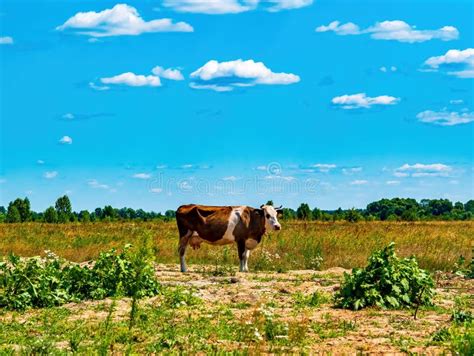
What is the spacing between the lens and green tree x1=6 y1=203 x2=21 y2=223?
224 ft

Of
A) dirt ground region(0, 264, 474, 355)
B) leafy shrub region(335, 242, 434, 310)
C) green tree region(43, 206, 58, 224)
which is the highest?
green tree region(43, 206, 58, 224)

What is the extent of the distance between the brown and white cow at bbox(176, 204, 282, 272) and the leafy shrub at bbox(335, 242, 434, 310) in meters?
7.48

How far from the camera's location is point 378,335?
37.0 feet

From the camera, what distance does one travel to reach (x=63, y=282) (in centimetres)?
1524

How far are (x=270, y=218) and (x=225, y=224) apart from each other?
1.29m

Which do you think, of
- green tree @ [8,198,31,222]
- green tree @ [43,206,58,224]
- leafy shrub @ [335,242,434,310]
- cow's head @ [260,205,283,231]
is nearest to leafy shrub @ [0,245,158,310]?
leafy shrub @ [335,242,434,310]

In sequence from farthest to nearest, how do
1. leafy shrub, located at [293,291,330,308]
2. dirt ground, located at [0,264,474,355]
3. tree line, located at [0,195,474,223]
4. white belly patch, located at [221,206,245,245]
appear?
tree line, located at [0,195,474,223]
white belly patch, located at [221,206,245,245]
leafy shrub, located at [293,291,330,308]
dirt ground, located at [0,264,474,355]

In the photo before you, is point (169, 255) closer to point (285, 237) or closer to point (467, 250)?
point (285, 237)

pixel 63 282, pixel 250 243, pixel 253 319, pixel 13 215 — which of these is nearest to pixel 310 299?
pixel 253 319

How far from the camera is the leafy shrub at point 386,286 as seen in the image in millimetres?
14023

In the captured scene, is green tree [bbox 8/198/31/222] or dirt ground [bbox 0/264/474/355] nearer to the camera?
dirt ground [bbox 0/264/474/355]

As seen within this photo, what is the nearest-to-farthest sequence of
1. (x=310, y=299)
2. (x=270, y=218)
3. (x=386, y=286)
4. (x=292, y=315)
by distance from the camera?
(x=292, y=315), (x=386, y=286), (x=310, y=299), (x=270, y=218)

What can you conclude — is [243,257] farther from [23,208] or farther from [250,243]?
[23,208]

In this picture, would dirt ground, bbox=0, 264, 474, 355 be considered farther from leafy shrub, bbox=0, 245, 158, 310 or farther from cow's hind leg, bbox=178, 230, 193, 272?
cow's hind leg, bbox=178, 230, 193, 272
